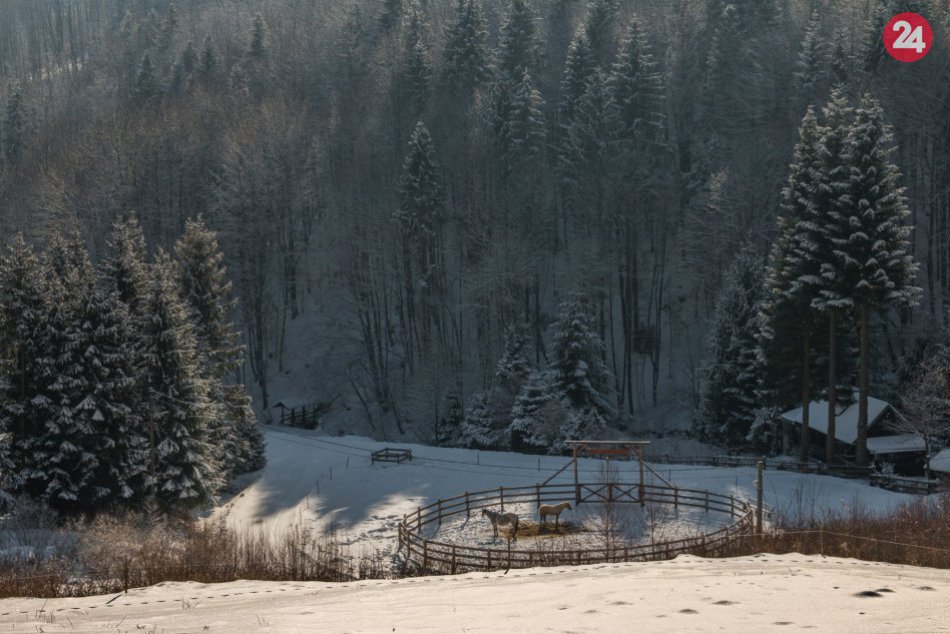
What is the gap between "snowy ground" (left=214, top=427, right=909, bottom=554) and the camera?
33.2m

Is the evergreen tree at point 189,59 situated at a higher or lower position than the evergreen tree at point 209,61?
higher

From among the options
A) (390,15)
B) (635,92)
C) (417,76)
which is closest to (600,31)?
(635,92)

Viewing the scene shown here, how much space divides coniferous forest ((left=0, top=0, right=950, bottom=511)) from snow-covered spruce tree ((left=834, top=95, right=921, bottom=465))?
0.15 meters

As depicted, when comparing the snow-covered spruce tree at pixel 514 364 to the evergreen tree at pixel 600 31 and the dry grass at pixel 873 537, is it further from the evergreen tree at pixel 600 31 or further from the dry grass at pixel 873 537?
the evergreen tree at pixel 600 31

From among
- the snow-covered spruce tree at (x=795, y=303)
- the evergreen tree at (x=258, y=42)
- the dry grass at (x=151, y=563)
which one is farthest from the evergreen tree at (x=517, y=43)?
the dry grass at (x=151, y=563)

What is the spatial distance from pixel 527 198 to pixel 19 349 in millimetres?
38430

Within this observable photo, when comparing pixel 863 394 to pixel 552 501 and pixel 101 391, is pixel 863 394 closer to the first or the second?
pixel 552 501

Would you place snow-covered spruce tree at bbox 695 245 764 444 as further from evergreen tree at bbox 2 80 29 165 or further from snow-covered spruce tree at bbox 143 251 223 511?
evergreen tree at bbox 2 80 29 165

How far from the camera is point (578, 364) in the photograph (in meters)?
49.9

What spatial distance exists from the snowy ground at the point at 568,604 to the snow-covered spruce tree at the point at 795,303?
25246 mm

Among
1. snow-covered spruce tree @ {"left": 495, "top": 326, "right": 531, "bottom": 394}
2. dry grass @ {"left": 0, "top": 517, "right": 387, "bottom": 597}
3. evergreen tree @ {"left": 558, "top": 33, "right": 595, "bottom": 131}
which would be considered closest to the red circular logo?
evergreen tree @ {"left": 558, "top": 33, "right": 595, "bottom": 131}

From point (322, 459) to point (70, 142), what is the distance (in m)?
52.5

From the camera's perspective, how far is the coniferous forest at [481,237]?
37.3 meters

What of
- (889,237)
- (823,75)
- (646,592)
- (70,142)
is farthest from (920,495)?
(70,142)
